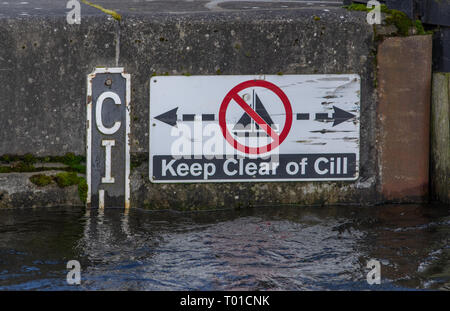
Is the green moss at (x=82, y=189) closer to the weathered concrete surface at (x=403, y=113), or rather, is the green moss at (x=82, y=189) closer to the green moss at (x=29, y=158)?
the green moss at (x=29, y=158)

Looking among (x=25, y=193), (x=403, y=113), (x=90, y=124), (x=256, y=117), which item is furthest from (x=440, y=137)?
(x=25, y=193)

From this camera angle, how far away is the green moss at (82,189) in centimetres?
590

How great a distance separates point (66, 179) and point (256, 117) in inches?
60.0

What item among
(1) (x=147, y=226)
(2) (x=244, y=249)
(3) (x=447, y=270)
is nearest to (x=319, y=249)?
(2) (x=244, y=249)

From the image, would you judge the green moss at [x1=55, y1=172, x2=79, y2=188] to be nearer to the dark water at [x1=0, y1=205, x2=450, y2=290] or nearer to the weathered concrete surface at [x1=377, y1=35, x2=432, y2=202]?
the dark water at [x1=0, y1=205, x2=450, y2=290]

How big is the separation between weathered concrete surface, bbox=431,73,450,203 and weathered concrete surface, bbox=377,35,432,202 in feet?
0.19

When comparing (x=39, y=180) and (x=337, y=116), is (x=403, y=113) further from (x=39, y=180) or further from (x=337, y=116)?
(x=39, y=180)

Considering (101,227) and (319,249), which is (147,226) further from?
(319,249)

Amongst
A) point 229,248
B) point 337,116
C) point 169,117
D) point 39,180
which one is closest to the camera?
point 229,248

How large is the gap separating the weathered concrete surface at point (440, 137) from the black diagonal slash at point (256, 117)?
49.1 inches

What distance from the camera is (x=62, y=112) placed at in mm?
5914

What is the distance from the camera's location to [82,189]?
19.4 feet

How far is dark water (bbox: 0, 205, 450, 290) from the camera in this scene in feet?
14.4
